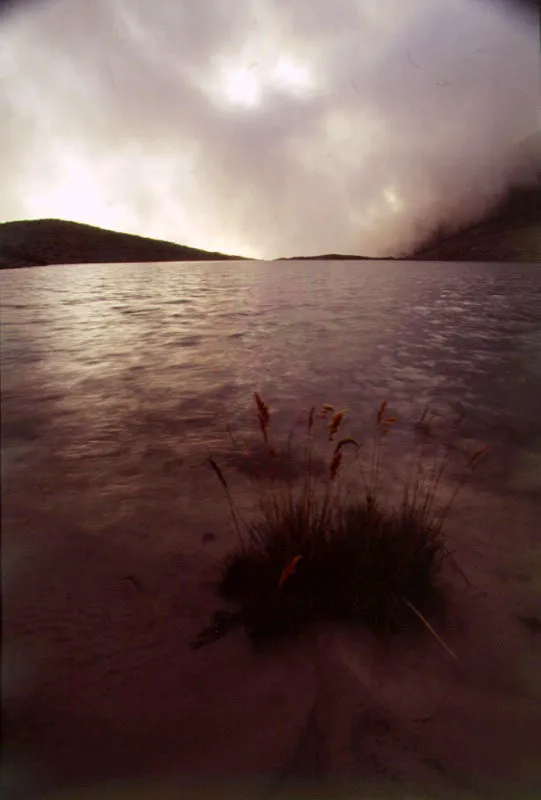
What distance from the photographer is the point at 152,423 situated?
14.6 ft

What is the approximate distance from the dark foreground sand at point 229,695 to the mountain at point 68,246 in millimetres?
41041

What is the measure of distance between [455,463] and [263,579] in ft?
7.91

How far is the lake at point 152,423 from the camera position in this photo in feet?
6.33

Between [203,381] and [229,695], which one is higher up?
[203,381]

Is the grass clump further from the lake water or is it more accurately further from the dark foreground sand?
the lake water

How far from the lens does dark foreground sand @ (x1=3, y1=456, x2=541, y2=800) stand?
1.50 m

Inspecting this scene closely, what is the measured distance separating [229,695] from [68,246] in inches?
2265

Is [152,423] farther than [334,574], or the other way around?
[152,423]

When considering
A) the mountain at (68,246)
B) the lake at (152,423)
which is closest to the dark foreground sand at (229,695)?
the lake at (152,423)

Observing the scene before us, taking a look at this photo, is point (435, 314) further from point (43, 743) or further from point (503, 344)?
point (43, 743)

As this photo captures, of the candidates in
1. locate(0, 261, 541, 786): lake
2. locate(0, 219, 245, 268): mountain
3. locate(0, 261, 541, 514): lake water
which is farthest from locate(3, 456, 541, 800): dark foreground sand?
locate(0, 219, 245, 268): mountain

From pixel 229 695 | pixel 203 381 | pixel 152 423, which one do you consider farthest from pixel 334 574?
pixel 203 381

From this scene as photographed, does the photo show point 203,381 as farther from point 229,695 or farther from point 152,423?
point 229,695

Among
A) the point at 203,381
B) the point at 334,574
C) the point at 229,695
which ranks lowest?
the point at 229,695
